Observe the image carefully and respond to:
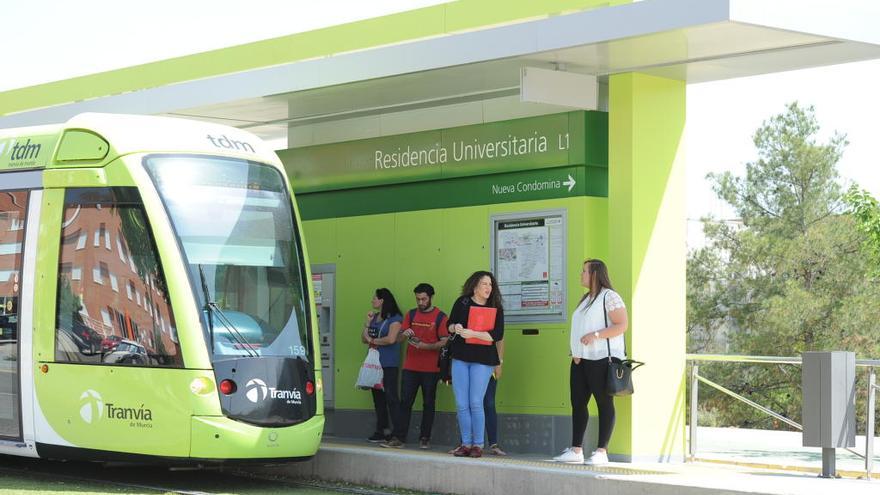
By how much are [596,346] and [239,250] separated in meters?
3.23

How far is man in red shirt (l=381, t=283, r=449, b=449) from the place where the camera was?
14695mm

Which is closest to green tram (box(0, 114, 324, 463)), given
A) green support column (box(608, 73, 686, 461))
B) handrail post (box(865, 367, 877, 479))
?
green support column (box(608, 73, 686, 461))

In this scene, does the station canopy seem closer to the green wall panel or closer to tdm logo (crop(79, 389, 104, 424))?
the green wall panel

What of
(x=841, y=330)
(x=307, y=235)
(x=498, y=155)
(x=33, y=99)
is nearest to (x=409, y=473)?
(x=498, y=155)

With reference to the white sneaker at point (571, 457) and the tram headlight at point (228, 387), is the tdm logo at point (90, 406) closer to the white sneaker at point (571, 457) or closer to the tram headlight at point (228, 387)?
the tram headlight at point (228, 387)

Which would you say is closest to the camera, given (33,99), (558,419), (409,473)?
(409,473)

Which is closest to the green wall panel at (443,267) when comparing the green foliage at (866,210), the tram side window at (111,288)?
the tram side window at (111,288)

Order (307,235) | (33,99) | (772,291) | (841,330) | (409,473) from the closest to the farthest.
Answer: (409,473)
(307,235)
(33,99)
(841,330)
(772,291)

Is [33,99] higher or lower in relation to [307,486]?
higher

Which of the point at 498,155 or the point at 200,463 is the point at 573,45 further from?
the point at 200,463

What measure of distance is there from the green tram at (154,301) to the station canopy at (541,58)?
1.74 meters

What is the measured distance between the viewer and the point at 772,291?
4619 centimetres

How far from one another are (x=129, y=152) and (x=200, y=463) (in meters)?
2.71

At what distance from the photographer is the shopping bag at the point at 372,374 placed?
1527 centimetres
